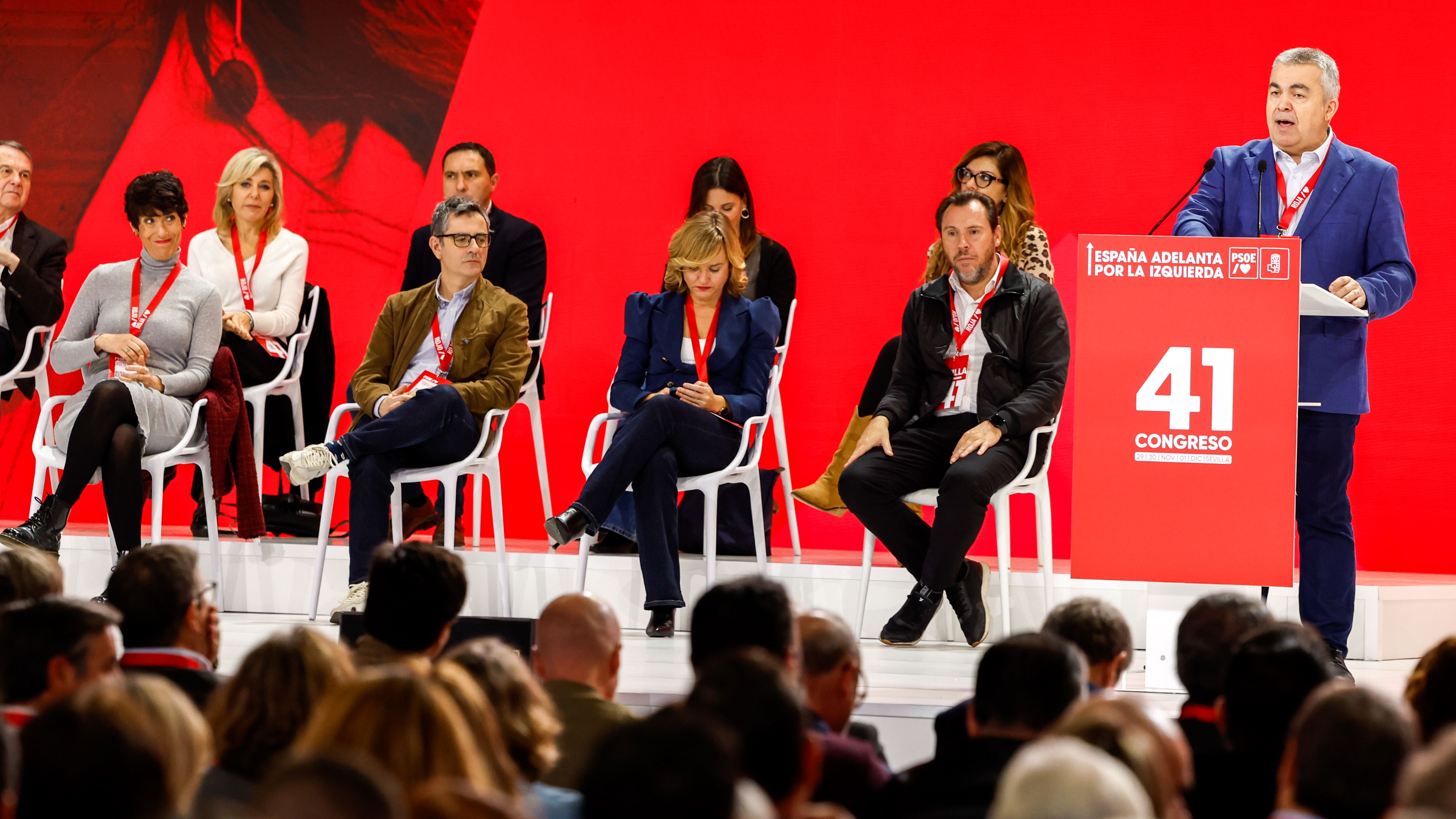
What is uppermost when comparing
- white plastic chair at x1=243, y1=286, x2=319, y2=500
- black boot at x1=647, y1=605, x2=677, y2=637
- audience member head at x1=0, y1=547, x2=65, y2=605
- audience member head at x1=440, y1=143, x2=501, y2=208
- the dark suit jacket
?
audience member head at x1=440, y1=143, x2=501, y2=208

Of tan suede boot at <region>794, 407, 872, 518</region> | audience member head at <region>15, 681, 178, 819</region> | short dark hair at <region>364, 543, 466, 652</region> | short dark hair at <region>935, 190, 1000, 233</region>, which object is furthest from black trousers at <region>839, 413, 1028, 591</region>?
audience member head at <region>15, 681, 178, 819</region>

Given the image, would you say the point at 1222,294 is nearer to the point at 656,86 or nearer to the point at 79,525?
the point at 656,86

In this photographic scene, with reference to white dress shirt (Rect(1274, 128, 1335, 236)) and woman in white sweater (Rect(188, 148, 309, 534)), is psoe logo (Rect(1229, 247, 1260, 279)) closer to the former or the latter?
white dress shirt (Rect(1274, 128, 1335, 236))

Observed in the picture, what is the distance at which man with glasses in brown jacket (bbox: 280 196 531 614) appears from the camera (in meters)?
4.63

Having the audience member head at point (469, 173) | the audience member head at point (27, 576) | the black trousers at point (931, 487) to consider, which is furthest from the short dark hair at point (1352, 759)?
the audience member head at point (469, 173)

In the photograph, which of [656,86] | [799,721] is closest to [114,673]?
[799,721]

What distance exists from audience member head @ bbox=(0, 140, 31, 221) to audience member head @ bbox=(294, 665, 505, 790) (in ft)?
15.5

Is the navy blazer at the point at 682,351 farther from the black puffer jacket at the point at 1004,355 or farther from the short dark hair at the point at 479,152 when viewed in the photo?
the short dark hair at the point at 479,152

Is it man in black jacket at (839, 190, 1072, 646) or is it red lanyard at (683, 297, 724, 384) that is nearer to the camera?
man in black jacket at (839, 190, 1072, 646)

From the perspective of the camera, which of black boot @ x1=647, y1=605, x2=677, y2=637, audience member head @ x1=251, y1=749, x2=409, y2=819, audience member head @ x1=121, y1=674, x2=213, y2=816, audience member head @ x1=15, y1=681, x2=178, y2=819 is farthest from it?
black boot @ x1=647, y1=605, x2=677, y2=637

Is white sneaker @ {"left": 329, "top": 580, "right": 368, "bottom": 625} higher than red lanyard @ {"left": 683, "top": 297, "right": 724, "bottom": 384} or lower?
lower

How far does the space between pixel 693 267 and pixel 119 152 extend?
3.28m

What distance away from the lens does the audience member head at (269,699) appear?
187cm

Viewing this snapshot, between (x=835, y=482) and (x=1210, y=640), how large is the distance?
2.62 m
